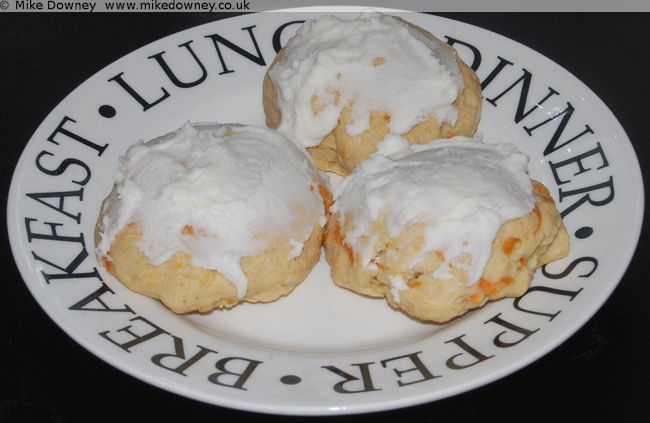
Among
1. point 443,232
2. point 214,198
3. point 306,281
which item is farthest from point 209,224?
point 443,232

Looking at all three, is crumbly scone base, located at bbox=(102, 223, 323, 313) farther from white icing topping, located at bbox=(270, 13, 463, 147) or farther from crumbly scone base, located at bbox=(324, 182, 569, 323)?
white icing topping, located at bbox=(270, 13, 463, 147)

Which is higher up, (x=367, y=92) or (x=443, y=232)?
(x=367, y=92)

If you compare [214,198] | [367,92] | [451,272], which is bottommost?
[451,272]

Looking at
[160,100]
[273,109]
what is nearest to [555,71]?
[273,109]

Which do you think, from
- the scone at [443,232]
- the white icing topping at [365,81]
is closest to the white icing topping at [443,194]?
the scone at [443,232]

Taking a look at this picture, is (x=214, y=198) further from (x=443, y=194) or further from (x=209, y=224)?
(x=443, y=194)
